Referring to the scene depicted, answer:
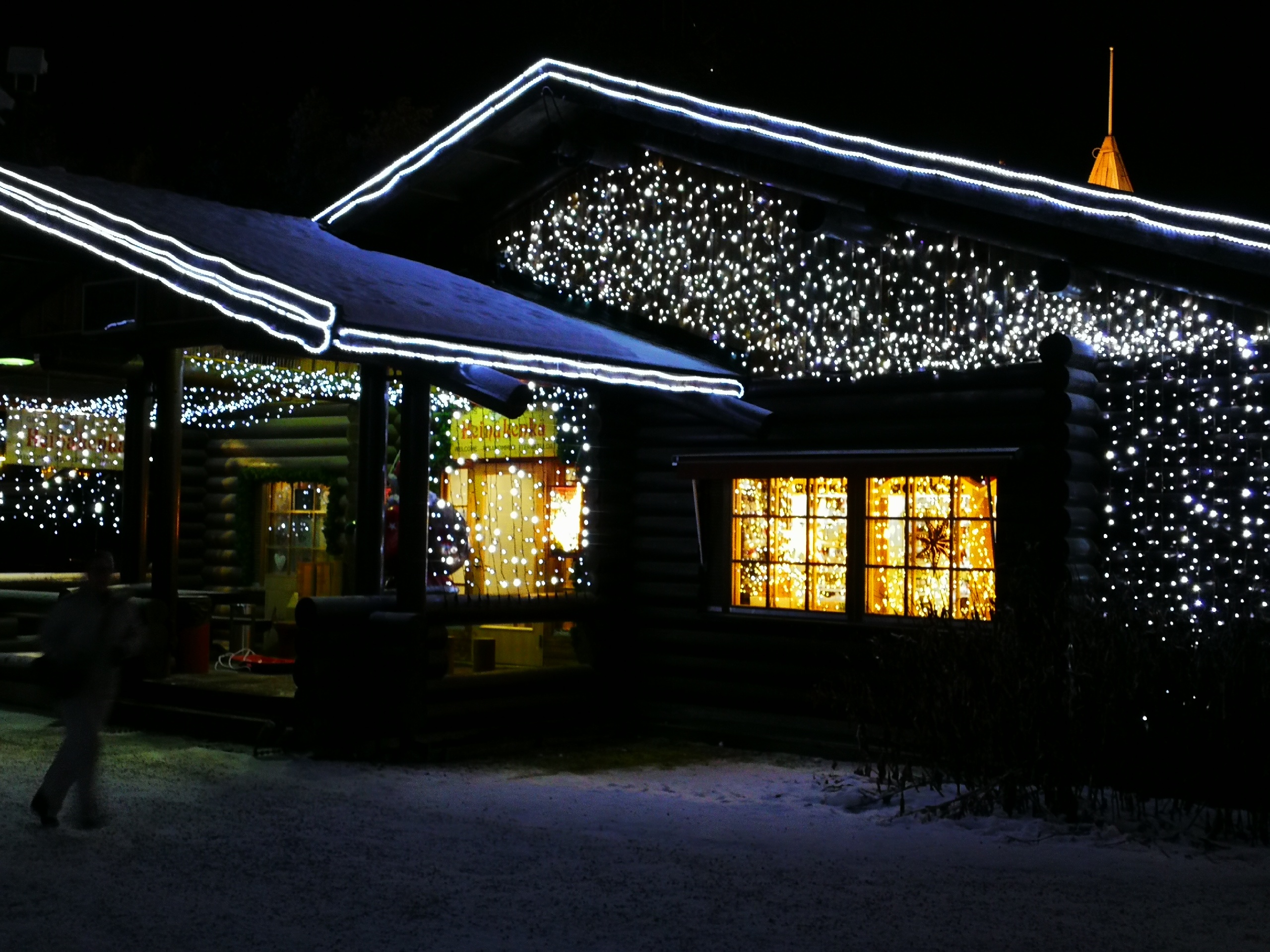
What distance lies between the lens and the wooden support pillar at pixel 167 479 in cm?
1451

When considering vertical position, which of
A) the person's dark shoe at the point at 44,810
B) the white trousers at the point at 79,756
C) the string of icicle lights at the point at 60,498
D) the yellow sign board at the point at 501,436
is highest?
the yellow sign board at the point at 501,436

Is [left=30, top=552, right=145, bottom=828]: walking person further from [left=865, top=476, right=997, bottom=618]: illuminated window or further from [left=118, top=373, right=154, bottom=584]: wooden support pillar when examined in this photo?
[left=865, top=476, right=997, bottom=618]: illuminated window

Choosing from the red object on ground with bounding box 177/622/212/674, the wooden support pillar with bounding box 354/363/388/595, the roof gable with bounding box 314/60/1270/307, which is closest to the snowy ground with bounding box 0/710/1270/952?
the wooden support pillar with bounding box 354/363/388/595

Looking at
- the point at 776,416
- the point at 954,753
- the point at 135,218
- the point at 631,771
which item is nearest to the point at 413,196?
the point at 135,218

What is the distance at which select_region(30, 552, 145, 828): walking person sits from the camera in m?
9.28

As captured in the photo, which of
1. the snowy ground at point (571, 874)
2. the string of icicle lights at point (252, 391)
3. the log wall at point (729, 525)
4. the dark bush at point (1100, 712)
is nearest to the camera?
the snowy ground at point (571, 874)

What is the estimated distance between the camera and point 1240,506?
1112 cm

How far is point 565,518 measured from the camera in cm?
1658

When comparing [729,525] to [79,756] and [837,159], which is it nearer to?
[837,159]

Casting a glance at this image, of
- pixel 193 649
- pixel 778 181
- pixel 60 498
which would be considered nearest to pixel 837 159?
pixel 778 181

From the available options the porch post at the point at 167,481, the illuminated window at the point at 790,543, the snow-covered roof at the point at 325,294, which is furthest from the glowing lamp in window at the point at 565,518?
the porch post at the point at 167,481

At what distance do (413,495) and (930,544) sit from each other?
14.1 ft

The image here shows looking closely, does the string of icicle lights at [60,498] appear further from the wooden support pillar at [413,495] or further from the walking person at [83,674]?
the walking person at [83,674]

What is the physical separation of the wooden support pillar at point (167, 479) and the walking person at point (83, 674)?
5062 millimetres
